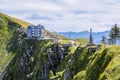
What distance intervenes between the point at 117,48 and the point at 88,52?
5513 cm

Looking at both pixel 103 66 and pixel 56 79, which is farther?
pixel 56 79

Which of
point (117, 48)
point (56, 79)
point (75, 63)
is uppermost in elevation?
point (117, 48)

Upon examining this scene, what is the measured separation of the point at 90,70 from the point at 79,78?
19924mm

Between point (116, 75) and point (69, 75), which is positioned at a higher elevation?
point (116, 75)

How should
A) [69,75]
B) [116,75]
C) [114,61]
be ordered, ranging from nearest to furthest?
[116,75] < [114,61] < [69,75]

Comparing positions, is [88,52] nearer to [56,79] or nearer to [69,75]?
[69,75]

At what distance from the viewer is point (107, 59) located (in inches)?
4045

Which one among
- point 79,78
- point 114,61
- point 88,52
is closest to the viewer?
point 114,61

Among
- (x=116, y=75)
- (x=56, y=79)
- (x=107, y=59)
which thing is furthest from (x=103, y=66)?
(x=56, y=79)

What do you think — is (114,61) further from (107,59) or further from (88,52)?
(88,52)

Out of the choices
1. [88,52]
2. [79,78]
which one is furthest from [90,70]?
[88,52]

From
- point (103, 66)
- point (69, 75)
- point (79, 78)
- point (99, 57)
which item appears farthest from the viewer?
point (69, 75)

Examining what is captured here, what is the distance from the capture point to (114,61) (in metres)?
93.5

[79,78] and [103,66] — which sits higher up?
[103,66]
